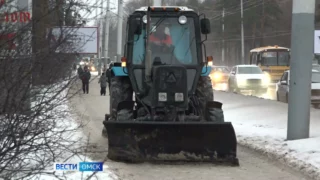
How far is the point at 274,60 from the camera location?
40.1 m

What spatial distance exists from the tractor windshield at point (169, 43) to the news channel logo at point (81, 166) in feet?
16.0

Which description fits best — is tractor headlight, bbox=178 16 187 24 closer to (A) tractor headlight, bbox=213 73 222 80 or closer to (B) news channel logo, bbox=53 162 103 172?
(B) news channel logo, bbox=53 162 103 172

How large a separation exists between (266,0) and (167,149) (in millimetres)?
57269

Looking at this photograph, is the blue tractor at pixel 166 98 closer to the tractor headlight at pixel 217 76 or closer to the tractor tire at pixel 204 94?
the tractor tire at pixel 204 94

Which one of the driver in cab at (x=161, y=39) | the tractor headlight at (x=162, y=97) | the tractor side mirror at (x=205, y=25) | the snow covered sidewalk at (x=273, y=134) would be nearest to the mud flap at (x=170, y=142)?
the tractor headlight at (x=162, y=97)

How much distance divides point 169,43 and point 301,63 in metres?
2.71

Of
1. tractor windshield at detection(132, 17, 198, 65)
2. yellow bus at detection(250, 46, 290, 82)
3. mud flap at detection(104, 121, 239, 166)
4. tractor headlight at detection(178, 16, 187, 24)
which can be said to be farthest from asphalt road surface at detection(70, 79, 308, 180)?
yellow bus at detection(250, 46, 290, 82)

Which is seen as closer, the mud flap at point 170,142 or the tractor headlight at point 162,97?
the mud flap at point 170,142

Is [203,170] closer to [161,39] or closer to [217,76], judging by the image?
[161,39]

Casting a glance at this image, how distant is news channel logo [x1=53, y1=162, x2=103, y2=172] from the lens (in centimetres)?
519

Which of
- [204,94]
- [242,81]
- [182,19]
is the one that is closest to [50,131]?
[182,19]

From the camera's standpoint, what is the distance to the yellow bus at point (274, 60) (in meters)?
39.1

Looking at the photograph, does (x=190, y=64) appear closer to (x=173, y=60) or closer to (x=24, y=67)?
(x=173, y=60)

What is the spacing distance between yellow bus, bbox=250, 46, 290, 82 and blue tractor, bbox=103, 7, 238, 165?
28886mm
